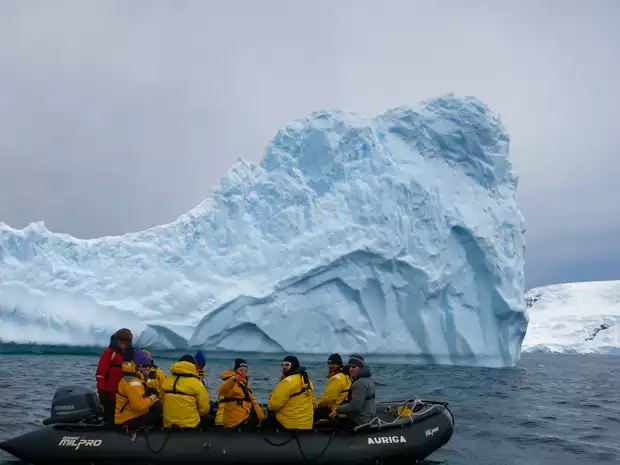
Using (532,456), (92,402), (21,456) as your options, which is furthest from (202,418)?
(532,456)

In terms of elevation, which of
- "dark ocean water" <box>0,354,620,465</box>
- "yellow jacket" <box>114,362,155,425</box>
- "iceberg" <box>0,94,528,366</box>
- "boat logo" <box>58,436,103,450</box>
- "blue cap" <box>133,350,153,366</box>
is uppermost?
"iceberg" <box>0,94,528,366</box>

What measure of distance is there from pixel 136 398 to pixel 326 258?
16.3 metres

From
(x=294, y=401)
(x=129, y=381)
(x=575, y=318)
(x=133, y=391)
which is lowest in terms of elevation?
(x=294, y=401)

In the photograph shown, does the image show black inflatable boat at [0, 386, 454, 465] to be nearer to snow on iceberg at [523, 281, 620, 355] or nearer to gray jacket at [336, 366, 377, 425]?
gray jacket at [336, 366, 377, 425]

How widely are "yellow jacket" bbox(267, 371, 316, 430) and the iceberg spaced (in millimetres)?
15227

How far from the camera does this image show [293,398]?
21.1ft

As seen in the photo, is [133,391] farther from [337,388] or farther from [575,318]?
[575,318]

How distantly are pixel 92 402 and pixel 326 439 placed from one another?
306cm

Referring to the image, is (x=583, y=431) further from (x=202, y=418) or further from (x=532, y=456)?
(x=202, y=418)

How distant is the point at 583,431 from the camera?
980 centimetres

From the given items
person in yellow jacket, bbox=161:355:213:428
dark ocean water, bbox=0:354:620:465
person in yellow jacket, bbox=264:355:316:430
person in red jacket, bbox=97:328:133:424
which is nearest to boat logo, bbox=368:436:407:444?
person in yellow jacket, bbox=264:355:316:430

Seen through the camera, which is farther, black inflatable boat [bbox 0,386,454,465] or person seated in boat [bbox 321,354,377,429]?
person seated in boat [bbox 321,354,377,429]

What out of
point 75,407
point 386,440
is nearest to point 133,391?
point 75,407

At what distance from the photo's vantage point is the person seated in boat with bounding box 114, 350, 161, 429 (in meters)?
6.09
